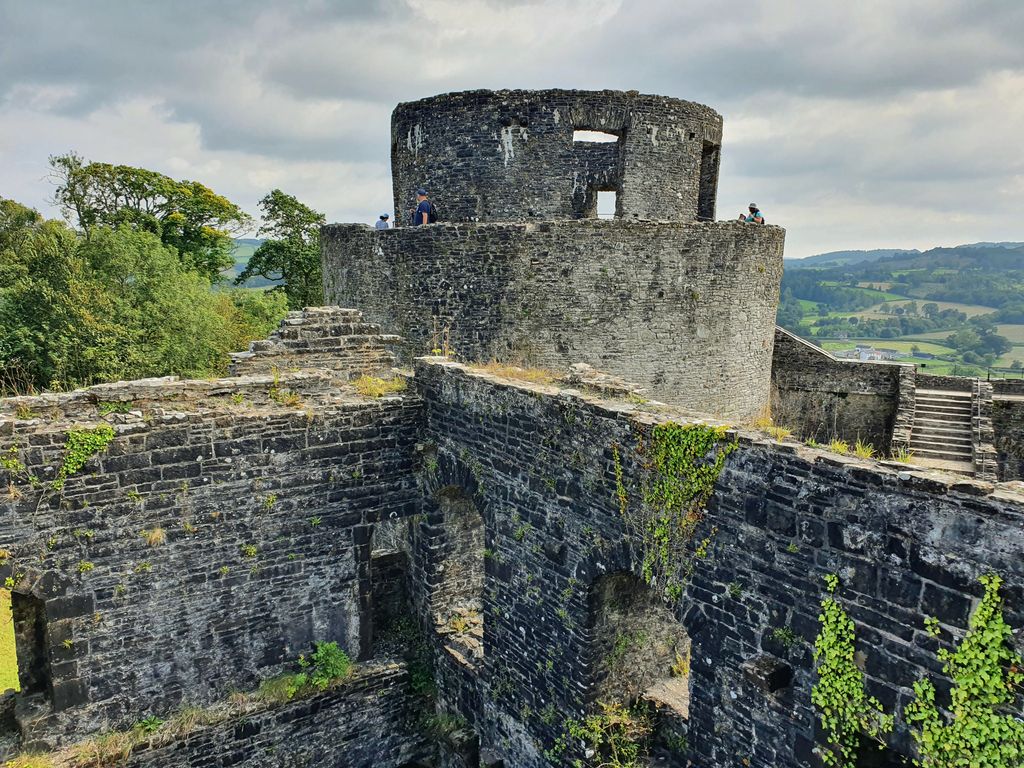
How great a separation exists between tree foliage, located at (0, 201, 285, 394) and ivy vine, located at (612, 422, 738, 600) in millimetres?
19869

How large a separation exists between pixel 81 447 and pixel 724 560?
6545mm

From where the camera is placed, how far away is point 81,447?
7078mm

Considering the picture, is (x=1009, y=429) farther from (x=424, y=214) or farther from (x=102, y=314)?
(x=102, y=314)

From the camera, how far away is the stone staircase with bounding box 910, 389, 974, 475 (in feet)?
51.1

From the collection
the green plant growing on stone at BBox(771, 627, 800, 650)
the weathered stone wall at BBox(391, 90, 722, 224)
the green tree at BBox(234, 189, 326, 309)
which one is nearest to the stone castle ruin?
the green plant growing on stone at BBox(771, 627, 800, 650)

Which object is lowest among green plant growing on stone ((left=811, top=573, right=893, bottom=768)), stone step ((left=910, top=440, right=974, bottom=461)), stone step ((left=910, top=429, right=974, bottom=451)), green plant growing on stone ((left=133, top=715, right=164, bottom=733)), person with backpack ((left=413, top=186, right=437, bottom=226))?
green plant growing on stone ((left=133, top=715, right=164, bottom=733))

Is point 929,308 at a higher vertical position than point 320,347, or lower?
lower

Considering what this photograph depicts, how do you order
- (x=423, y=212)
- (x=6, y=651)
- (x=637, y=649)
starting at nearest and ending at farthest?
(x=637, y=649)
(x=6, y=651)
(x=423, y=212)

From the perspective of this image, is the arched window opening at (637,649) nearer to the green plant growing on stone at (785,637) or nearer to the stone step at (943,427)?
the green plant growing on stone at (785,637)

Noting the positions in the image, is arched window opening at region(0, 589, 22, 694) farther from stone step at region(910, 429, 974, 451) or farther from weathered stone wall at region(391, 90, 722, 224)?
stone step at region(910, 429, 974, 451)

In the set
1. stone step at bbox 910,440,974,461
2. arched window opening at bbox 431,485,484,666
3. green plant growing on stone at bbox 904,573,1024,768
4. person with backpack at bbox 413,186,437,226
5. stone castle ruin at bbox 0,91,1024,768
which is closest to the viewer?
green plant growing on stone at bbox 904,573,1024,768

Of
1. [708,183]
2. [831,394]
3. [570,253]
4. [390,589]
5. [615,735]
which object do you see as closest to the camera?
[615,735]

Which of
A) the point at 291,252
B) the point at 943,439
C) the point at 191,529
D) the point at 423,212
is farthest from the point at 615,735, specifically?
the point at 291,252

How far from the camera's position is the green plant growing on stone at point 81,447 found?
7020 millimetres
